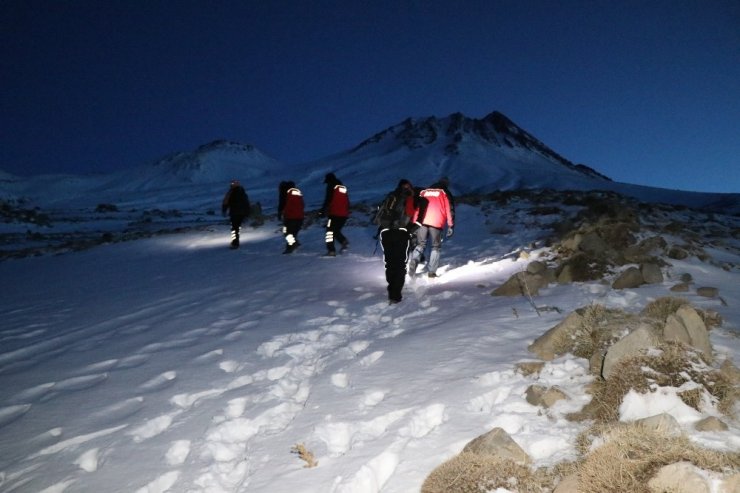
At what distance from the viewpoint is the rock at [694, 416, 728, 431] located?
2.47m

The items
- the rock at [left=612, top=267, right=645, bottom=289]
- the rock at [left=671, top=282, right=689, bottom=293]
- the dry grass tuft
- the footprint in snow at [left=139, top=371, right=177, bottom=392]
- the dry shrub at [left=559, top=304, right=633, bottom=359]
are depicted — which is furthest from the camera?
the rock at [left=612, top=267, right=645, bottom=289]

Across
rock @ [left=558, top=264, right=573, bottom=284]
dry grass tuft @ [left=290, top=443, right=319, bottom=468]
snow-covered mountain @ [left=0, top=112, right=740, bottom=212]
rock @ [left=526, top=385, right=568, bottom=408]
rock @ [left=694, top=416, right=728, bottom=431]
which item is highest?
snow-covered mountain @ [left=0, top=112, right=740, bottom=212]

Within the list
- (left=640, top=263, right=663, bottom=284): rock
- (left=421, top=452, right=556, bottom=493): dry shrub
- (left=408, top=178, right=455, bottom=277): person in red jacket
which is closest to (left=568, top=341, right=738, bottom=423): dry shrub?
(left=421, top=452, right=556, bottom=493): dry shrub

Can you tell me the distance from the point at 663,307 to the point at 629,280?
1.63 m

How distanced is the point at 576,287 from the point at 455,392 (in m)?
3.54

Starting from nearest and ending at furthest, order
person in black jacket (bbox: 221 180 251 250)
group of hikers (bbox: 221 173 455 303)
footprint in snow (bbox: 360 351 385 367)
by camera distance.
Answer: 1. footprint in snow (bbox: 360 351 385 367)
2. group of hikers (bbox: 221 173 455 303)
3. person in black jacket (bbox: 221 180 251 250)

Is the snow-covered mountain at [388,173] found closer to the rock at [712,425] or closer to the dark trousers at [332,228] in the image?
the dark trousers at [332,228]

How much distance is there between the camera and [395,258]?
7270 millimetres

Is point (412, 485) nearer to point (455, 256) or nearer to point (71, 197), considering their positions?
point (455, 256)

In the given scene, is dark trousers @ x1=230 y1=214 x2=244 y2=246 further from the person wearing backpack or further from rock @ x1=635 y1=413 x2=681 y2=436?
rock @ x1=635 y1=413 x2=681 y2=436

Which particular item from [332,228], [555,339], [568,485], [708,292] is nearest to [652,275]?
[708,292]

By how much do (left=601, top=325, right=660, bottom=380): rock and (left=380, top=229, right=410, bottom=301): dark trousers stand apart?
4.08 m

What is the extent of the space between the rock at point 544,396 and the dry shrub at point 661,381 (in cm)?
17

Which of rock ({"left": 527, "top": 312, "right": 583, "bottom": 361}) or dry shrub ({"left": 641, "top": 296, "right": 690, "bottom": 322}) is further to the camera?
dry shrub ({"left": 641, "top": 296, "right": 690, "bottom": 322})
